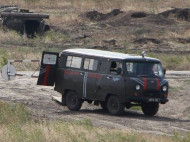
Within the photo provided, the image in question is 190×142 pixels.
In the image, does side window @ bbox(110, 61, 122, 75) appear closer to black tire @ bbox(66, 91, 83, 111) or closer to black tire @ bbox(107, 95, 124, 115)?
black tire @ bbox(107, 95, 124, 115)

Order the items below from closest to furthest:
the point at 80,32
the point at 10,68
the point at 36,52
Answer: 1. the point at 10,68
2. the point at 36,52
3. the point at 80,32

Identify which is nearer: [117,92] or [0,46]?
[117,92]

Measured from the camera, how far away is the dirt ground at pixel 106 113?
866 inches

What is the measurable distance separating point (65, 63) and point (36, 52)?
54.3ft

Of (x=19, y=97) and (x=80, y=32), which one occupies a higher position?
(x=80, y=32)

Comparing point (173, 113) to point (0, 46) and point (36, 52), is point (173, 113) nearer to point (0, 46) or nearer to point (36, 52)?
point (36, 52)

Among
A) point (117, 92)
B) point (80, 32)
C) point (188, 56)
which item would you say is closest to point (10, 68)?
point (117, 92)

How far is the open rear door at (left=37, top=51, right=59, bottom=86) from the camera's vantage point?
2562 cm

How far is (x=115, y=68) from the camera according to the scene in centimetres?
2441

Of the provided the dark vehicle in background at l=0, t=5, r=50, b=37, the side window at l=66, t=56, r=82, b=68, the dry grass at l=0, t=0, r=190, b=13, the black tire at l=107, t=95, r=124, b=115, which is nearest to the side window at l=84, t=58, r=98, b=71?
the side window at l=66, t=56, r=82, b=68

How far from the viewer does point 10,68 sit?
27719mm

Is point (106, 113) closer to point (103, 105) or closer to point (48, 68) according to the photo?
point (103, 105)

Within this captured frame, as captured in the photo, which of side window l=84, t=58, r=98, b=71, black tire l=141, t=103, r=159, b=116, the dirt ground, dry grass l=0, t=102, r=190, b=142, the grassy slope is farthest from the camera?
black tire l=141, t=103, r=159, b=116

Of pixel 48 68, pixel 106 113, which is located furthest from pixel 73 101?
pixel 48 68
